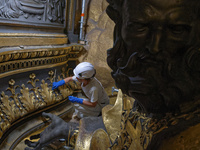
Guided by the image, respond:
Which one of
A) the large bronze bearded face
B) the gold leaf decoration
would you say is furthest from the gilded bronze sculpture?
the gold leaf decoration

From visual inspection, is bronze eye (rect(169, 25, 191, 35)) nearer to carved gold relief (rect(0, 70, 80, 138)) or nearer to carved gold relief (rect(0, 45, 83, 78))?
carved gold relief (rect(0, 45, 83, 78))

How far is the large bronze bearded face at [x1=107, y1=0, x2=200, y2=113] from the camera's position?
493mm

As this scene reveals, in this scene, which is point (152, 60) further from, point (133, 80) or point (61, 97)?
point (61, 97)

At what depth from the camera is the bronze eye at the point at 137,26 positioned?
20.9 inches

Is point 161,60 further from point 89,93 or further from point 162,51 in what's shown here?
point 89,93

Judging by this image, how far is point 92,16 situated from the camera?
2.62 metres

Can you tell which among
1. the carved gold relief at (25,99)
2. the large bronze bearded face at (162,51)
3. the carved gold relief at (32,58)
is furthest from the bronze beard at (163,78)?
the carved gold relief at (25,99)

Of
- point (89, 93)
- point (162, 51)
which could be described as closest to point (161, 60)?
point (162, 51)

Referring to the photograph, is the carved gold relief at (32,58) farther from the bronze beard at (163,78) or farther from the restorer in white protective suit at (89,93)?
the bronze beard at (163,78)

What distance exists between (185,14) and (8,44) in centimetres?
154

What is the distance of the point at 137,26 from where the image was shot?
0.54 metres

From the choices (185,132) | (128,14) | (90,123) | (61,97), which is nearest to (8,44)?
(61,97)

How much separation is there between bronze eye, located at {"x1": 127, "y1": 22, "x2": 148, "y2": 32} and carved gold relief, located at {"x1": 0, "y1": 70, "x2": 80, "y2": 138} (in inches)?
57.0

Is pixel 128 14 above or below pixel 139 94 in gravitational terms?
above
